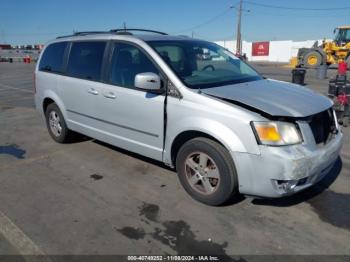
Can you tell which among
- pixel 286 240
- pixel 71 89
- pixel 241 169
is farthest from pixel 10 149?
pixel 286 240

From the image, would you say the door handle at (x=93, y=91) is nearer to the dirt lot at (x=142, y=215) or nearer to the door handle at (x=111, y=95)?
the door handle at (x=111, y=95)

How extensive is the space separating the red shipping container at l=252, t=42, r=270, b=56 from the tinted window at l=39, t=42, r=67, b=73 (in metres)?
52.4

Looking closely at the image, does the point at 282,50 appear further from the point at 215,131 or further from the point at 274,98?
the point at 215,131

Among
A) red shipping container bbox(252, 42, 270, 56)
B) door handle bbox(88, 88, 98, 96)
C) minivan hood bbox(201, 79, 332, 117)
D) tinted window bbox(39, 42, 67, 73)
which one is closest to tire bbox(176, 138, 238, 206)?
minivan hood bbox(201, 79, 332, 117)

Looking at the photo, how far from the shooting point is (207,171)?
11.4ft

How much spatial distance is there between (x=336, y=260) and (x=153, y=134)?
2.29 meters

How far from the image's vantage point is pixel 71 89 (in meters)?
5.06

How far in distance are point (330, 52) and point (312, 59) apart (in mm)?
2186

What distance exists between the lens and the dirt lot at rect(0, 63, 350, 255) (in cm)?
289

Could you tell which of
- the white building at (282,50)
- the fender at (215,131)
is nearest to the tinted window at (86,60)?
the fender at (215,131)

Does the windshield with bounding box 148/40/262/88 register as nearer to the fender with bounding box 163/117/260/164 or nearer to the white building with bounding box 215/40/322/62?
the fender with bounding box 163/117/260/164

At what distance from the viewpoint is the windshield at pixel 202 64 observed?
3.85m

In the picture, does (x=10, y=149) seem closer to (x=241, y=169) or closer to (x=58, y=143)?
(x=58, y=143)

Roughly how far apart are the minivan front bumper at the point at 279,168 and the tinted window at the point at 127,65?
1.63 m
